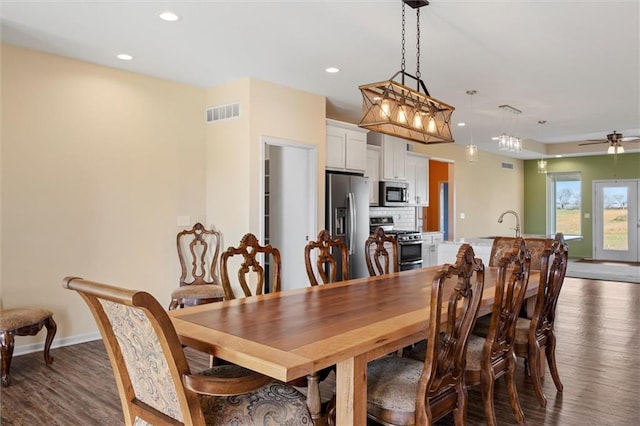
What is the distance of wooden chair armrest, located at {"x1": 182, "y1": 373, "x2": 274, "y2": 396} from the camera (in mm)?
1518

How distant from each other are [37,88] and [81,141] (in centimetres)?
56

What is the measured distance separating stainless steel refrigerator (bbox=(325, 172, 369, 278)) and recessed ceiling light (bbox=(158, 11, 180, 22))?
2752 mm

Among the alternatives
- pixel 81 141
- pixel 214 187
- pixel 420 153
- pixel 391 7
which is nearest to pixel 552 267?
pixel 391 7

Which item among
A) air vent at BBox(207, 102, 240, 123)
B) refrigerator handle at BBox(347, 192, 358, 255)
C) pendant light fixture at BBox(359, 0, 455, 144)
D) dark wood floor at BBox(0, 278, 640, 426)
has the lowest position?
dark wood floor at BBox(0, 278, 640, 426)

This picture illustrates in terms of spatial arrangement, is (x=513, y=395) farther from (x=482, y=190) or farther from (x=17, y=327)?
(x=482, y=190)

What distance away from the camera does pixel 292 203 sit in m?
5.69

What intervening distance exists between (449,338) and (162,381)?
1.16 meters

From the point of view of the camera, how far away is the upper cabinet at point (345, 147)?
5.86 metres

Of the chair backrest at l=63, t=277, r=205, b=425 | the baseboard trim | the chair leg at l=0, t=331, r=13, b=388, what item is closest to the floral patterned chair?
the chair leg at l=0, t=331, r=13, b=388

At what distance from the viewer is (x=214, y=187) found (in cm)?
521

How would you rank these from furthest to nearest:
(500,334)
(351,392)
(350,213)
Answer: (350,213)
(500,334)
(351,392)

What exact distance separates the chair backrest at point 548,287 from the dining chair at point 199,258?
284cm

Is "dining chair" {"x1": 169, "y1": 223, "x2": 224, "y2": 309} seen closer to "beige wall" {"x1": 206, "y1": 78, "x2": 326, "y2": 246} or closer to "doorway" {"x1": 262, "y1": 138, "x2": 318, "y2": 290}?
"beige wall" {"x1": 206, "y1": 78, "x2": 326, "y2": 246}

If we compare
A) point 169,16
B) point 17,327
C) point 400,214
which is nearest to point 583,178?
point 400,214
